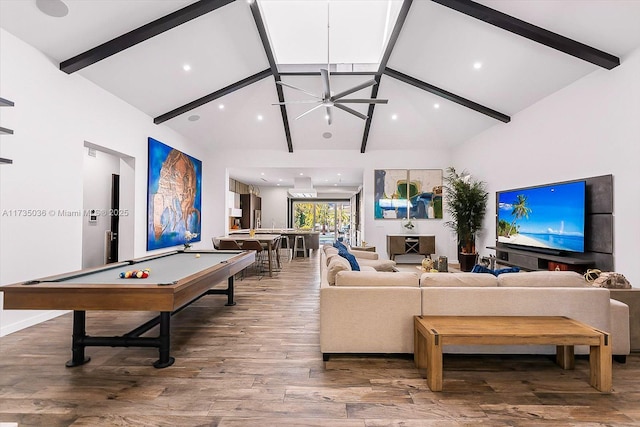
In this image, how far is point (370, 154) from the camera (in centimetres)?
887

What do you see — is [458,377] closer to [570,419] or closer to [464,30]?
[570,419]

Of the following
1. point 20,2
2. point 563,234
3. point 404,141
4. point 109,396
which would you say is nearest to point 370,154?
point 404,141

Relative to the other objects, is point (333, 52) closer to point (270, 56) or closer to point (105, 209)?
point (270, 56)

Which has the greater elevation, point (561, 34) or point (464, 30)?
point (464, 30)

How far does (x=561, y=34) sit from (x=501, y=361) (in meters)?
3.92

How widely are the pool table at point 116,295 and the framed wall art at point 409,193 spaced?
20.3ft

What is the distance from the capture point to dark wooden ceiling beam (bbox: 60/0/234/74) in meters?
3.99

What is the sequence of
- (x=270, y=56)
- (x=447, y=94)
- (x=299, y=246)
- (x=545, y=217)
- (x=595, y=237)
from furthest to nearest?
(x=299, y=246) < (x=447, y=94) < (x=270, y=56) < (x=545, y=217) < (x=595, y=237)

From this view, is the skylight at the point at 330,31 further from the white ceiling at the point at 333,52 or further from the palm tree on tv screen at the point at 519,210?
the palm tree on tv screen at the point at 519,210

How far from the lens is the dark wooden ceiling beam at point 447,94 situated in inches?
243

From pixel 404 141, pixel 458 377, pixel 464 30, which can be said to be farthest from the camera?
pixel 404 141

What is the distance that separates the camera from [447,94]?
6.25 meters

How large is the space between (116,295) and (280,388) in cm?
133

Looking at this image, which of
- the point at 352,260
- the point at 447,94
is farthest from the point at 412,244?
the point at 352,260
